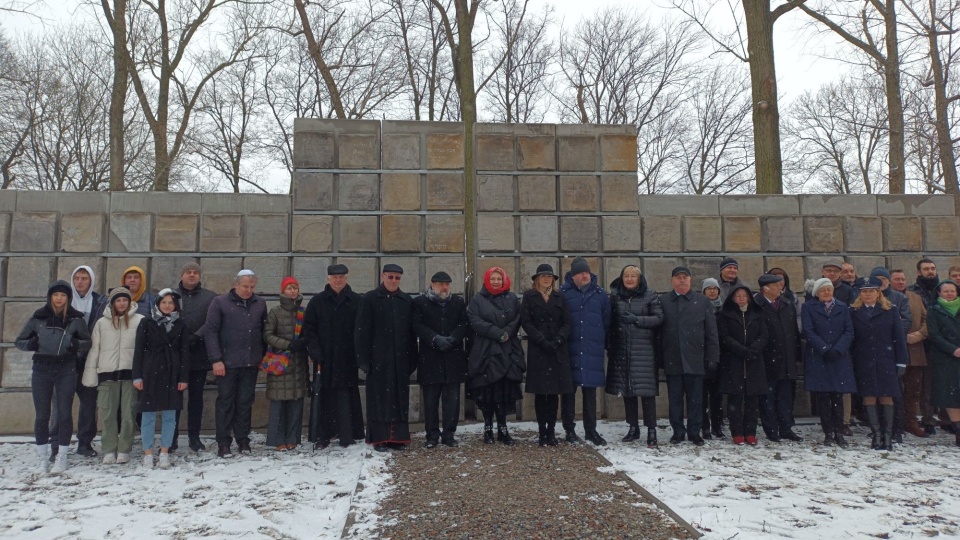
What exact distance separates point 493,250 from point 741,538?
14.9 ft

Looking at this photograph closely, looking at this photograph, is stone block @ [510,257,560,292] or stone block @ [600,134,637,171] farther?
stone block @ [600,134,637,171]

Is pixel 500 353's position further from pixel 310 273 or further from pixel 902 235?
pixel 902 235

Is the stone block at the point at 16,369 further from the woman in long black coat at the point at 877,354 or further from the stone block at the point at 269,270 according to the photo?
the woman in long black coat at the point at 877,354

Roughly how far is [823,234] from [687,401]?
134 inches

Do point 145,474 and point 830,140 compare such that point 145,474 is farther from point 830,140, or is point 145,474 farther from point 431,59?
point 830,140

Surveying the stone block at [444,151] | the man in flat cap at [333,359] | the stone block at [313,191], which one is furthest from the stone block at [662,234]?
the stone block at [313,191]

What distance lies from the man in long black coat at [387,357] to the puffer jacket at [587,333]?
5.65 feet

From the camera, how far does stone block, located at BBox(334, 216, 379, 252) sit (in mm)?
7770

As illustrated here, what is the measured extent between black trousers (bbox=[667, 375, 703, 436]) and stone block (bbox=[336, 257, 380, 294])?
11.7ft

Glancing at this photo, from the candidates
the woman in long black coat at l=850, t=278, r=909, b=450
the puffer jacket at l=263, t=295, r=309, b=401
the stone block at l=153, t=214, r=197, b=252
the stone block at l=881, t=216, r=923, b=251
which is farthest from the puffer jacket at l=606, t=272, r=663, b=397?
the stone block at l=153, t=214, r=197, b=252

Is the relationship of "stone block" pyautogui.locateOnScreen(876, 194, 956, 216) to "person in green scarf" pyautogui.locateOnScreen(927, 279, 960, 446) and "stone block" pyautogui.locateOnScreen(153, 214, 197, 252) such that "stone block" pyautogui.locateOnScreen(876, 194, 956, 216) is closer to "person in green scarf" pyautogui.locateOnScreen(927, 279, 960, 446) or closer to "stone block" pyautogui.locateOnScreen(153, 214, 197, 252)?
"person in green scarf" pyautogui.locateOnScreen(927, 279, 960, 446)

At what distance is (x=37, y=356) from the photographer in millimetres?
6191

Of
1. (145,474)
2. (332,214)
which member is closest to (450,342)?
(332,214)

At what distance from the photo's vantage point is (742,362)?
6801mm
